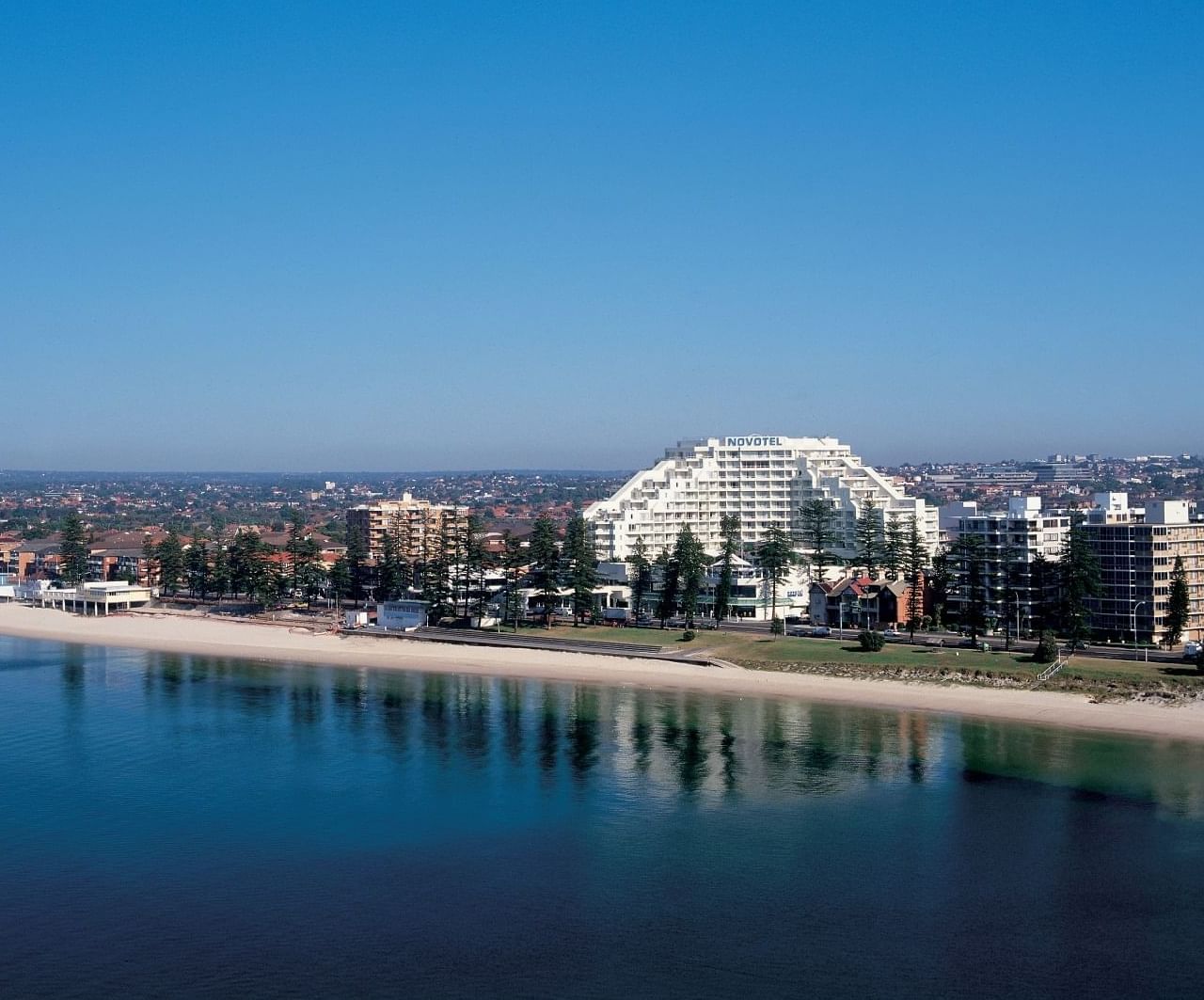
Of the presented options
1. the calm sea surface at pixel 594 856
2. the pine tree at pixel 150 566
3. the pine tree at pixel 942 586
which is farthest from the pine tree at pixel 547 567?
the pine tree at pixel 150 566

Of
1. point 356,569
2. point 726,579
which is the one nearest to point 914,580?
point 726,579

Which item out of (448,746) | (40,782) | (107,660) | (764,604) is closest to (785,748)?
(448,746)

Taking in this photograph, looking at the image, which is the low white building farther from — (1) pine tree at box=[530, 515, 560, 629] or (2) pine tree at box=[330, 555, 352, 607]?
(2) pine tree at box=[330, 555, 352, 607]

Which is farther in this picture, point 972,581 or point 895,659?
point 972,581

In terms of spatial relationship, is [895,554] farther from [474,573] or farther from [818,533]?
[474,573]

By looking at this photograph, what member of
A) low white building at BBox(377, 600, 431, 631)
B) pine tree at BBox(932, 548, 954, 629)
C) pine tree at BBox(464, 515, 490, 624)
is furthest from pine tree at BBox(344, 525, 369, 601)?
pine tree at BBox(932, 548, 954, 629)

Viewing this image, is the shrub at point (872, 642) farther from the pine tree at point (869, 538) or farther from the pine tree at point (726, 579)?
the pine tree at point (869, 538)
